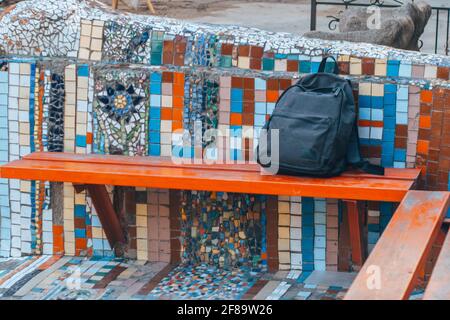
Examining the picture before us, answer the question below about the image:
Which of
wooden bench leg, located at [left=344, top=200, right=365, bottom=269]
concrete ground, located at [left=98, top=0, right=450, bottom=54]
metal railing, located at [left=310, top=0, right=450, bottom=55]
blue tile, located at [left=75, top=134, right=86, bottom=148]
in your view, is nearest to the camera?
wooden bench leg, located at [left=344, top=200, right=365, bottom=269]

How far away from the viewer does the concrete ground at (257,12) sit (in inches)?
450

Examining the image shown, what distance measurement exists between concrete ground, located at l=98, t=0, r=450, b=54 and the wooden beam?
18.3 feet

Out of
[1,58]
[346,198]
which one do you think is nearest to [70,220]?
[1,58]

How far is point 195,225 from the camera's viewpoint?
5668 millimetres

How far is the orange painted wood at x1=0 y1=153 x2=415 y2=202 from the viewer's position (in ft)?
16.7

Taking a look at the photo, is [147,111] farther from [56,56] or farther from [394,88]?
[394,88]

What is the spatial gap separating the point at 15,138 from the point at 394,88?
1873mm

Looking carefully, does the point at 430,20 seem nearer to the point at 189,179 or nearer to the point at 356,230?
the point at 356,230

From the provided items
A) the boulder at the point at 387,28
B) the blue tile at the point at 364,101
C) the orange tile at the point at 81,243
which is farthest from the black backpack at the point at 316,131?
the boulder at the point at 387,28

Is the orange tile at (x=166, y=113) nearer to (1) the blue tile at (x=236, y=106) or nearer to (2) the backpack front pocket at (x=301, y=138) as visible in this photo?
(1) the blue tile at (x=236, y=106)

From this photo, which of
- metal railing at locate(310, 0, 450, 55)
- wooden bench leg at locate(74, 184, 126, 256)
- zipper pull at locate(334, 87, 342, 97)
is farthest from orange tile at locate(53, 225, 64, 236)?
metal railing at locate(310, 0, 450, 55)

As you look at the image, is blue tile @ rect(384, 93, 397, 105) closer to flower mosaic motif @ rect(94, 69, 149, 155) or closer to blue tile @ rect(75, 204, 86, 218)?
flower mosaic motif @ rect(94, 69, 149, 155)

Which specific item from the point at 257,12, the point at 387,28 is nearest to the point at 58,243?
the point at 387,28

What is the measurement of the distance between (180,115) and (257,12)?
268 inches
